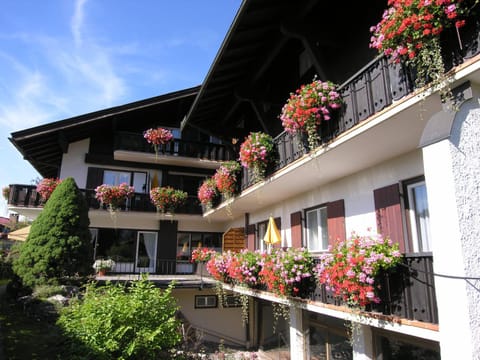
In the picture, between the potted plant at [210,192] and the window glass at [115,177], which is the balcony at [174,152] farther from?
the potted plant at [210,192]

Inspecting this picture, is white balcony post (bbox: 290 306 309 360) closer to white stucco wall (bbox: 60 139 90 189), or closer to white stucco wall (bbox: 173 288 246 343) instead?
white stucco wall (bbox: 173 288 246 343)

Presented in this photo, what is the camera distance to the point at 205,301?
18.2 metres

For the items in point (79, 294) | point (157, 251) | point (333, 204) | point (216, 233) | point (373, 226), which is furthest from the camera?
point (216, 233)

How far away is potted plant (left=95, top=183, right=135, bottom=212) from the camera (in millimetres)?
17594

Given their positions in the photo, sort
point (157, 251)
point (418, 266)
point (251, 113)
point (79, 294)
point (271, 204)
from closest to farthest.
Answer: point (418, 266) → point (79, 294) → point (271, 204) → point (251, 113) → point (157, 251)

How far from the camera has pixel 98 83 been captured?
28.8 ft

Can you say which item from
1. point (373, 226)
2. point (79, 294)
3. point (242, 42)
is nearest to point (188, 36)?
point (242, 42)

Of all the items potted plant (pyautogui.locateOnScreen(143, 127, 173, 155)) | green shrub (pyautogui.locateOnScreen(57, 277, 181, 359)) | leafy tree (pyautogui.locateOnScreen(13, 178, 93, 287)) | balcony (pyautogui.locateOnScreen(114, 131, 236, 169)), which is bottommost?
green shrub (pyautogui.locateOnScreen(57, 277, 181, 359))

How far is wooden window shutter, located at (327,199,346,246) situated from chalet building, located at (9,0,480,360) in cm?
4

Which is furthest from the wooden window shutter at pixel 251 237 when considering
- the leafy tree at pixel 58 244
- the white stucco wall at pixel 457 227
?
the white stucco wall at pixel 457 227

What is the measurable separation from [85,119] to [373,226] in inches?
611

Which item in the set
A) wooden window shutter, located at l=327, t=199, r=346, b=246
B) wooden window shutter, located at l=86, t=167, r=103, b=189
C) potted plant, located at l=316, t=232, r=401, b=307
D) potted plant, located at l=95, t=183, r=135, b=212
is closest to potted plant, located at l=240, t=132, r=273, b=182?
wooden window shutter, located at l=327, t=199, r=346, b=246

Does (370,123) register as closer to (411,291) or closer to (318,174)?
(411,291)

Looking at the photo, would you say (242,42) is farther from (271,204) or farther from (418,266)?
(418,266)
